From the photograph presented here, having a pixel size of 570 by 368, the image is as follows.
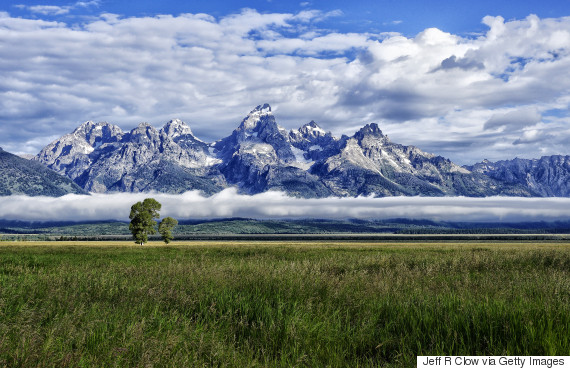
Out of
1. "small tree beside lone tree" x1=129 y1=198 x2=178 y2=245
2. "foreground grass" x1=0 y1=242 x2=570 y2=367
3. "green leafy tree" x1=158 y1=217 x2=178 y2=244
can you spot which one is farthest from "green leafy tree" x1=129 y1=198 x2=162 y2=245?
"foreground grass" x1=0 y1=242 x2=570 y2=367

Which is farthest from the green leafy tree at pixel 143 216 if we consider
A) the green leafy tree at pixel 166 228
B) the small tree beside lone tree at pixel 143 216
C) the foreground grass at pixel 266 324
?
the foreground grass at pixel 266 324

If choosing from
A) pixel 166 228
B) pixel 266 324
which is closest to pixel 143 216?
pixel 166 228

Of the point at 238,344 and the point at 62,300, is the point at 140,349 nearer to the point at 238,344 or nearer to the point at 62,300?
the point at 238,344

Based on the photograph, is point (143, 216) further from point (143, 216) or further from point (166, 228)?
point (166, 228)

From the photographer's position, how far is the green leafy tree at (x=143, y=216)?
11719 centimetres

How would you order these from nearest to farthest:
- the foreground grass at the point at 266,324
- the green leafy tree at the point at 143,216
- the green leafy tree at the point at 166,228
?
the foreground grass at the point at 266,324
the green leafy tree at the point at 143,216
the green leafy tree at the point at 166,228

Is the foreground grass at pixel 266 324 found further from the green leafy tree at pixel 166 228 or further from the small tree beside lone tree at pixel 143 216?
the green leafy tree at pixel 166 228

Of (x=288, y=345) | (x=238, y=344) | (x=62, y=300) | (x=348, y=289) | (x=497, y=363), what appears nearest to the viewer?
(x=497, y=363)

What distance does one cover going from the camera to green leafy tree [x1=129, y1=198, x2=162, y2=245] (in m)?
117

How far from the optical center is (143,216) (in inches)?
4614

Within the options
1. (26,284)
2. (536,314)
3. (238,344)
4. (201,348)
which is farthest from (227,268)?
(536,314)

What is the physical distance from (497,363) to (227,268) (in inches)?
457

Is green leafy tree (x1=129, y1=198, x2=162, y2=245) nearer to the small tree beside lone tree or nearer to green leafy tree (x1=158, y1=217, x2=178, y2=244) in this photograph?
the small tree beside lone tree

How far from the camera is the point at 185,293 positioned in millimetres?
12320
